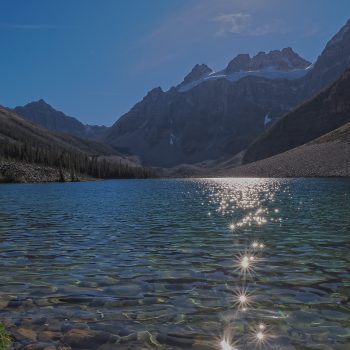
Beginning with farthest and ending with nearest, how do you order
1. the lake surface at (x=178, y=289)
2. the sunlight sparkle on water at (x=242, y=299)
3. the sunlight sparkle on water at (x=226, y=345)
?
the sunlight sparkle on water at (x=242, y=299), the lake surface at (x=178, y=289), the sunlight sparkle on water at (x=226, y=345)

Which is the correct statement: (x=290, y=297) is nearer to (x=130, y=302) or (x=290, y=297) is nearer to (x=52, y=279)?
(x=130, y=302)

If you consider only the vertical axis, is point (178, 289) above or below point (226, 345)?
above

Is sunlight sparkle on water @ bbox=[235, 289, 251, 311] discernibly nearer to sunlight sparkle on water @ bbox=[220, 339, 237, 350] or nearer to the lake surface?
the lake surface

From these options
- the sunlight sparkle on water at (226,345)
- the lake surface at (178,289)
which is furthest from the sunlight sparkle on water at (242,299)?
the sunlight sparkle on water at (226,345)

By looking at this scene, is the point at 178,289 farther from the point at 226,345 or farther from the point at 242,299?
the point at 226,345

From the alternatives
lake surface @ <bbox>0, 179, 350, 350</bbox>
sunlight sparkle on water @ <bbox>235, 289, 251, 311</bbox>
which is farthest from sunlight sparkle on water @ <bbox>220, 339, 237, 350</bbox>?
sunlight sparkle on water @ <bbox>235, 289, 251, 311</bbox>

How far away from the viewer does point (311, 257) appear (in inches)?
843

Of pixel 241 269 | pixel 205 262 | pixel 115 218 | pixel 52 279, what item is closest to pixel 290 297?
pixel 241 269

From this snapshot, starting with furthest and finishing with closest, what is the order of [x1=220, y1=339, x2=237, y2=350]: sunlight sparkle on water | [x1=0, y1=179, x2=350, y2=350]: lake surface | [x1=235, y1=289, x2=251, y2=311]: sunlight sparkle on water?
[x1=235, y1=289, x2=251, y2=311]: sunlight sparkle on water, [x1=0, y1=179, x2=350, y2=350]: lake surface, [x1=220, y1=339, x2=237, y2=350]: sunlight sparkle on water

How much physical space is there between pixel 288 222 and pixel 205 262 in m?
18.3

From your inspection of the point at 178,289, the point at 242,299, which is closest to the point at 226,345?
the point at 242,299

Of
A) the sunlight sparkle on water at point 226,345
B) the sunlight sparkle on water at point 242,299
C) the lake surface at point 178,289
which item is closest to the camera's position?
the sunlight sparkle on water at point 226,345

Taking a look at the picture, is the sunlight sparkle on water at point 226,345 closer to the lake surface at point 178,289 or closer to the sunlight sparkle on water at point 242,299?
the lake surface at point 178,289

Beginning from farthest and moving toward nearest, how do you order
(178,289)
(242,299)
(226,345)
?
(178,289), (242,299), (226,345)
